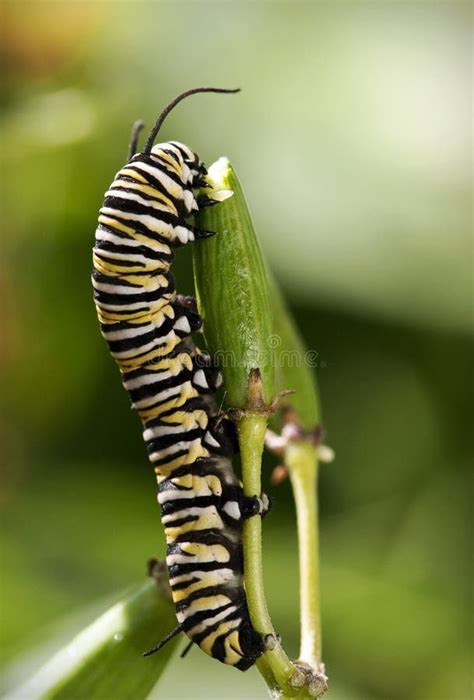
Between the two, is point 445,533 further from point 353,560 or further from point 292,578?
point 292,578

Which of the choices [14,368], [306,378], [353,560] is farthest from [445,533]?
[14,368]

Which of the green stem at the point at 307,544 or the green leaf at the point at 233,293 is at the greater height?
the green leaf at the point at 233,293

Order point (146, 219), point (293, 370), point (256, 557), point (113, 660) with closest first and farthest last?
point (256, 557) → point (113, 660) → point (146, 219) → point (293, 370)

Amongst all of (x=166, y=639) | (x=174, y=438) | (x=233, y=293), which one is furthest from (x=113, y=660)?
(x=233, y=293)

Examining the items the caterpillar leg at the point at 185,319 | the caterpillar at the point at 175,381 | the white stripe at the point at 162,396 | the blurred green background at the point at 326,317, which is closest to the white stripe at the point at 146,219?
the caterpillar at the point at 175,381

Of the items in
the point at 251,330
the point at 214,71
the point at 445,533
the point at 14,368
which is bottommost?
the point at 445,533

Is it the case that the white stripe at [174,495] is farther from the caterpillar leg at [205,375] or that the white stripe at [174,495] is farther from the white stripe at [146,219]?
the white stripe at [146,219]

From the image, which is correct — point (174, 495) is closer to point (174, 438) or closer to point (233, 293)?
point (174, 438)
